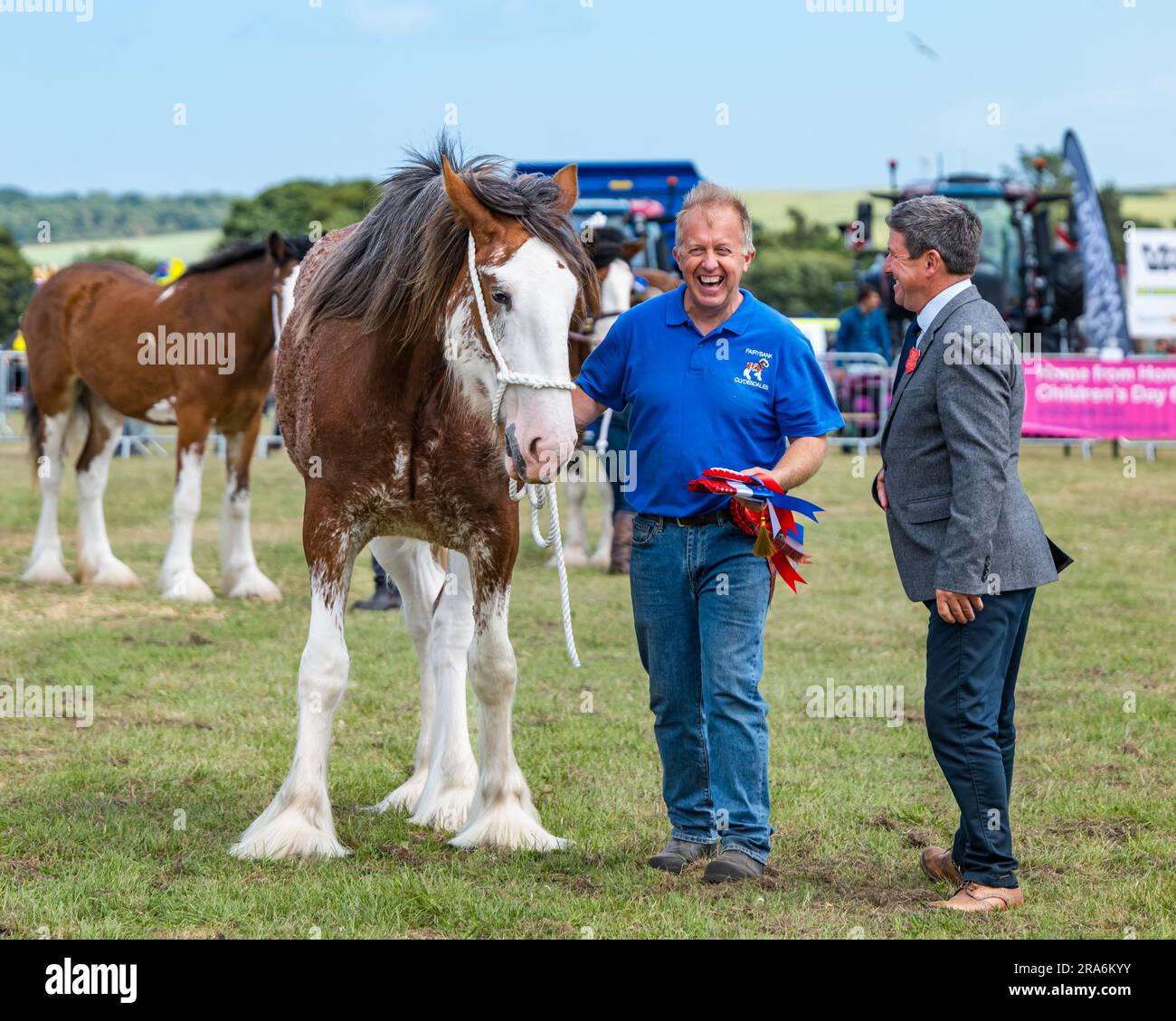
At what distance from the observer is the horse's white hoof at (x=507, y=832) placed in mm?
4695

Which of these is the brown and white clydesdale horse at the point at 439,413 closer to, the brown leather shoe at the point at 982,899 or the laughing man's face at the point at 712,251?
the laughing man's face at the point at 712,251

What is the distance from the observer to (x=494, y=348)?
405cm

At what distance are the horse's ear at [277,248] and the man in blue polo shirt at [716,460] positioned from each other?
543 centimetres

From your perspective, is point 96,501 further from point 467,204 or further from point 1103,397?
point 1103,397

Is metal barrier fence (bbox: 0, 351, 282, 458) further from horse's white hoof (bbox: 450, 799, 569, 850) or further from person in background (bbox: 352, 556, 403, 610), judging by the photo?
horse's white hoof (bbox: 450, 799, 569, 850)

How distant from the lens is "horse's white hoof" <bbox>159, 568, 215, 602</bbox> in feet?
30.9

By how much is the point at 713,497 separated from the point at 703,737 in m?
0.80

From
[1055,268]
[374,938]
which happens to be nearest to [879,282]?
[1055,268]

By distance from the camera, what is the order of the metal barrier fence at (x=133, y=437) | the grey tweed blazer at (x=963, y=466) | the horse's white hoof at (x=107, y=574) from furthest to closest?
1. the metal barrier fence at (x=133, y=437)
2. the horse's white hoof at (x=107, y=574)
3. the grey tweed blazer at (x=963, y=466)

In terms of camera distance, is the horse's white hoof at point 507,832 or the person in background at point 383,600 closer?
the horse's white hoof at point 507,832

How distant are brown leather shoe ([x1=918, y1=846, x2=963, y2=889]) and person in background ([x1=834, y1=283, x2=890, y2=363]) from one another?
50.0 ft

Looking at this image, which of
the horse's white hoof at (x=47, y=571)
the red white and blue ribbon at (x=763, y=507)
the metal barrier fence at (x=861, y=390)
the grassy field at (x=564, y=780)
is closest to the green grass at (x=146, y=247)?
the metal barrier fence at (x=861, y=390)

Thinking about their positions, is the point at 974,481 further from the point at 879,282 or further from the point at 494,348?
the point at 879,282

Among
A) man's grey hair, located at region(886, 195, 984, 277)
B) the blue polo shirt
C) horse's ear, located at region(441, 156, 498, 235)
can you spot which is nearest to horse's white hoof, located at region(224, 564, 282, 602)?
the blue polo shirt
